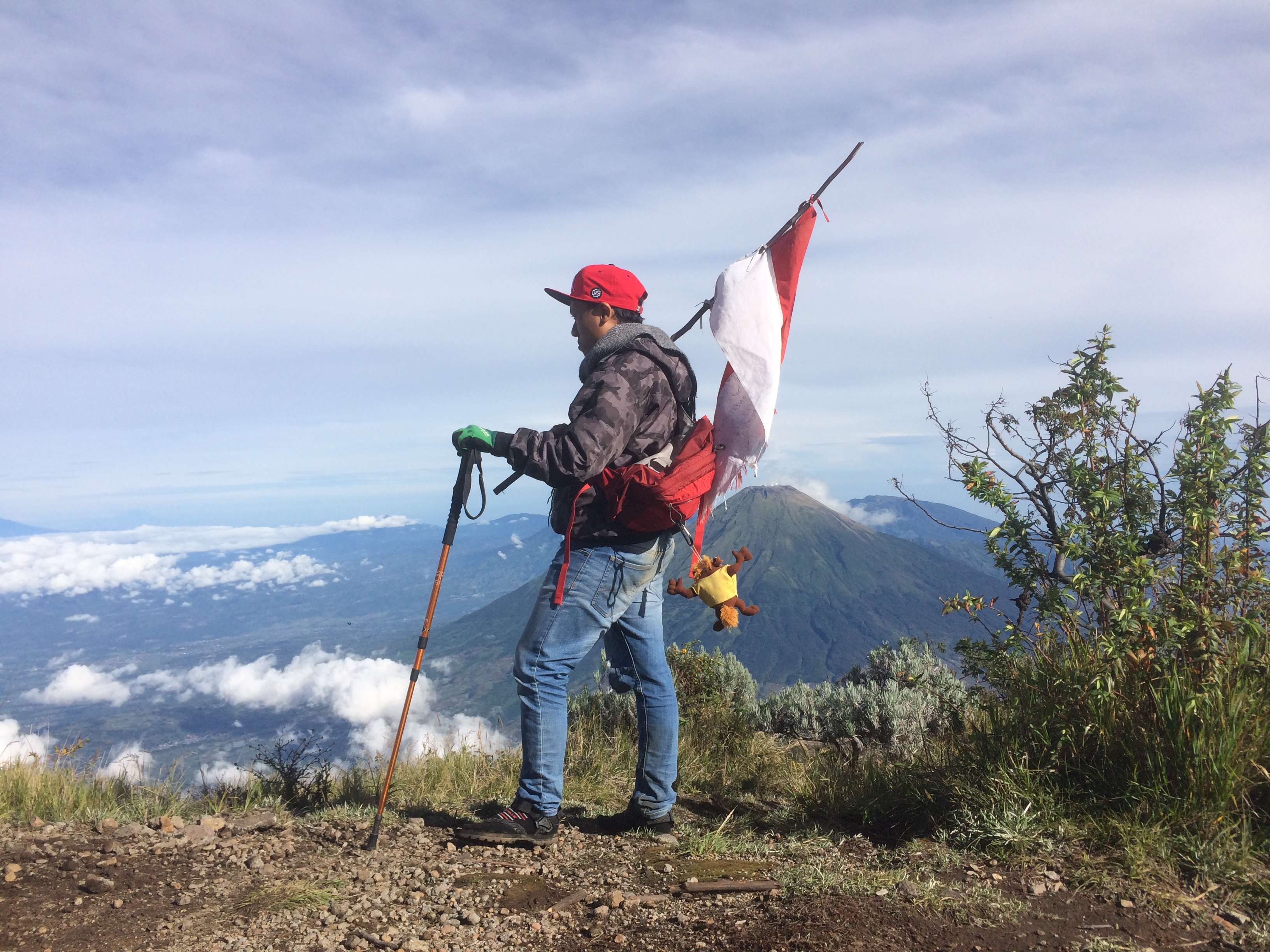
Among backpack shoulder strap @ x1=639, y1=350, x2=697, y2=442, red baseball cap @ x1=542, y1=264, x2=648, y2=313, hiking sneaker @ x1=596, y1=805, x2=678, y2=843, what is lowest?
hiking sneaker @ x1=596, y1=805, x2=678, y2=843

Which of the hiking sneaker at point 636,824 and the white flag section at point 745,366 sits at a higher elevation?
the white flag section at point 745,366

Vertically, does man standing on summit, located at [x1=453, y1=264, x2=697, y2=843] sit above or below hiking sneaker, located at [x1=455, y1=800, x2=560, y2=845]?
above

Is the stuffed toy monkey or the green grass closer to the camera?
the green grass

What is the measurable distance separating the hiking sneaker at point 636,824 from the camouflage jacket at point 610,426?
1371 millimetres

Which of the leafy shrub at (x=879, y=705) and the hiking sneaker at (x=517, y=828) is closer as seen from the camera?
the hiking sneaker at (x=517, y=828)

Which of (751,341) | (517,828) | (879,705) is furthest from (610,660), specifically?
(879,705)

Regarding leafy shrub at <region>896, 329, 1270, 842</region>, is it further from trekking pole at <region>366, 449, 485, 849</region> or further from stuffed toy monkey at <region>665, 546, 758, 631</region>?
trekking pole at <region>366, 449, 485, 849</region>

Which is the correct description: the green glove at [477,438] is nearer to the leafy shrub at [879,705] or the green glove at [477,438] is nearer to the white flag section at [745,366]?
the white flag section at [745,366]

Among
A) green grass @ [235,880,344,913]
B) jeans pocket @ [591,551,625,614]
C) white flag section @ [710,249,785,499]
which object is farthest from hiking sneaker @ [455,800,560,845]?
white flag section @ [710,249,785,499]

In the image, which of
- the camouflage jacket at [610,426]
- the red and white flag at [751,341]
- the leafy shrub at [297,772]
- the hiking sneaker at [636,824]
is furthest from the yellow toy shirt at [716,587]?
the leafy shrub at [297,772]

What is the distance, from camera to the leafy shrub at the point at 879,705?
21.1 ft

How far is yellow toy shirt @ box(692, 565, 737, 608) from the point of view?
12.5 feet

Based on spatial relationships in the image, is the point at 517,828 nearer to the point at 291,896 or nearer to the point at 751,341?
the point at 291,896

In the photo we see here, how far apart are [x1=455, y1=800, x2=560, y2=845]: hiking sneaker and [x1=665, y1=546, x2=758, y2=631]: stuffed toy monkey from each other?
120 cm
